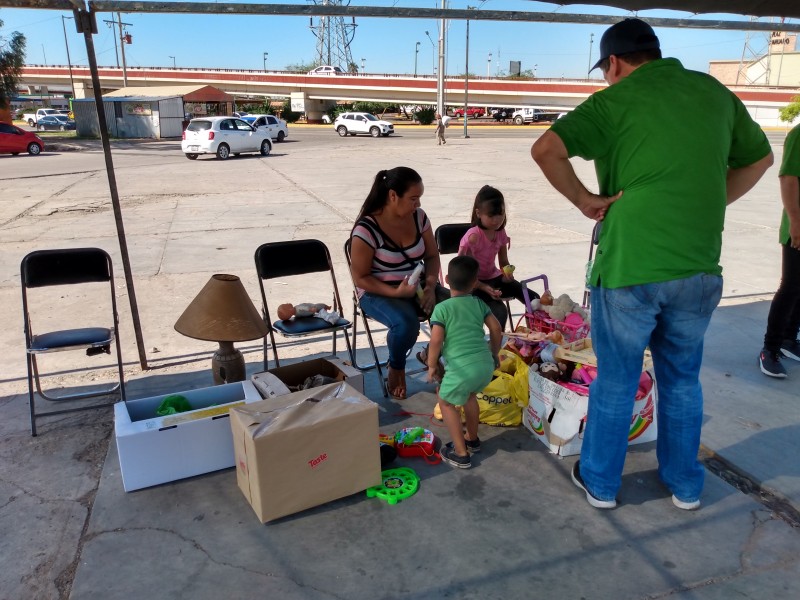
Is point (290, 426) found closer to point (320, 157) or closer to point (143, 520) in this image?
point (143, 520)

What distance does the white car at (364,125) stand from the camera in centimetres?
3741

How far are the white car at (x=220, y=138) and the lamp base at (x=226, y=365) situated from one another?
21.3m

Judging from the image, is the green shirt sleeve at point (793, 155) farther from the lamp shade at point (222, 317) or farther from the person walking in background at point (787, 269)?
the lamp shade at point (222, 317)

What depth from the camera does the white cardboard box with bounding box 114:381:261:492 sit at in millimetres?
2959

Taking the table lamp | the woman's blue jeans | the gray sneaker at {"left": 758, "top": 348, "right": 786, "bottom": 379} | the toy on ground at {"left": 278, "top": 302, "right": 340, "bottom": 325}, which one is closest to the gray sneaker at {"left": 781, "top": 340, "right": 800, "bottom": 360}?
the gray sneaker at {"left": 758, "top": 348, "right": 786, "bottom": 379}

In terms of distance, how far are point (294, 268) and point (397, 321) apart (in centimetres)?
102

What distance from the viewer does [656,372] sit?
112 inches

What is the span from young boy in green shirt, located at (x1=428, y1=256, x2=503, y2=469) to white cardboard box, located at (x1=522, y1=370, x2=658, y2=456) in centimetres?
37

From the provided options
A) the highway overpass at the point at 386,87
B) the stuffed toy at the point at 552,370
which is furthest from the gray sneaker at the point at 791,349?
the highway overpass at the point at 386,87

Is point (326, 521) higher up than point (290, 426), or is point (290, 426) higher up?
point (290, 426)

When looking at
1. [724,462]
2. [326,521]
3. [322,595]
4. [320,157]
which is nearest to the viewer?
[322,595]

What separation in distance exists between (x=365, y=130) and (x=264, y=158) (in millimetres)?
15367

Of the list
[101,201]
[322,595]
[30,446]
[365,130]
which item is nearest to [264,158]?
[101,201]

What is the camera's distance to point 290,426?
2703mm
